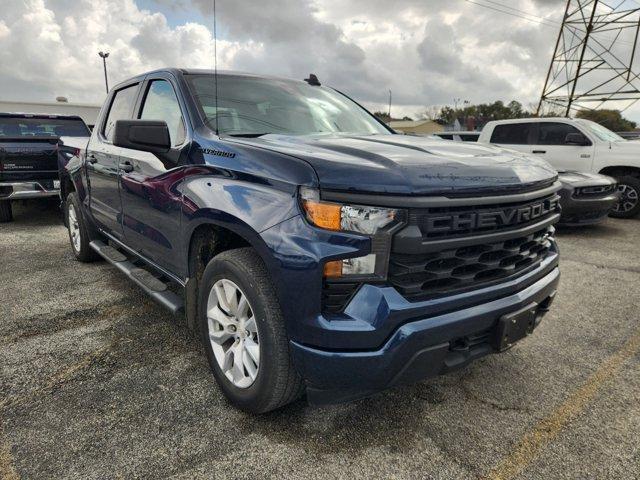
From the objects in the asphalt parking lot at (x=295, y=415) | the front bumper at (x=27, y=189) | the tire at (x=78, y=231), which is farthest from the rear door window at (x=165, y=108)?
the front bumper at (x=27, y=189)

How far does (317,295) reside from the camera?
6.04 ft

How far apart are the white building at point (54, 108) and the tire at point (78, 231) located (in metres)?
Result: 20.0

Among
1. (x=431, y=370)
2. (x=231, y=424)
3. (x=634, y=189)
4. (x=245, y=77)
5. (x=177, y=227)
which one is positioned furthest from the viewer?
(x=634, y=189)

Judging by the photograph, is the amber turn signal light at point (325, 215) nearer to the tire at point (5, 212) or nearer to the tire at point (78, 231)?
the tire at point (78, 231)

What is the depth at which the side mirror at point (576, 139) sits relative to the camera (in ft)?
26.2

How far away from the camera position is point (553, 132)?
8.58 meters

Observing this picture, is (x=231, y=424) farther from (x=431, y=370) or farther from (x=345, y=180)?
(x=345, y=180)

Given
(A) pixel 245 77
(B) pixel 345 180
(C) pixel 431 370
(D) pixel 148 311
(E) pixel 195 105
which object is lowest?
(D) pixel 148 311

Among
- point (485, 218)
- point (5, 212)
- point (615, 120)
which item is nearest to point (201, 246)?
point (485, 218)

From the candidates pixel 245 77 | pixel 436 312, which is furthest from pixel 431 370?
pixel 245 77

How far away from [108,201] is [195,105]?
1546 mm

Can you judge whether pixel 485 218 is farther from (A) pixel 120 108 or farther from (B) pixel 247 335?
(A) pixel 120 108

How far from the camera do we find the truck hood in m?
1.85

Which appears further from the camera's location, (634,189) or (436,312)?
(634,189)
